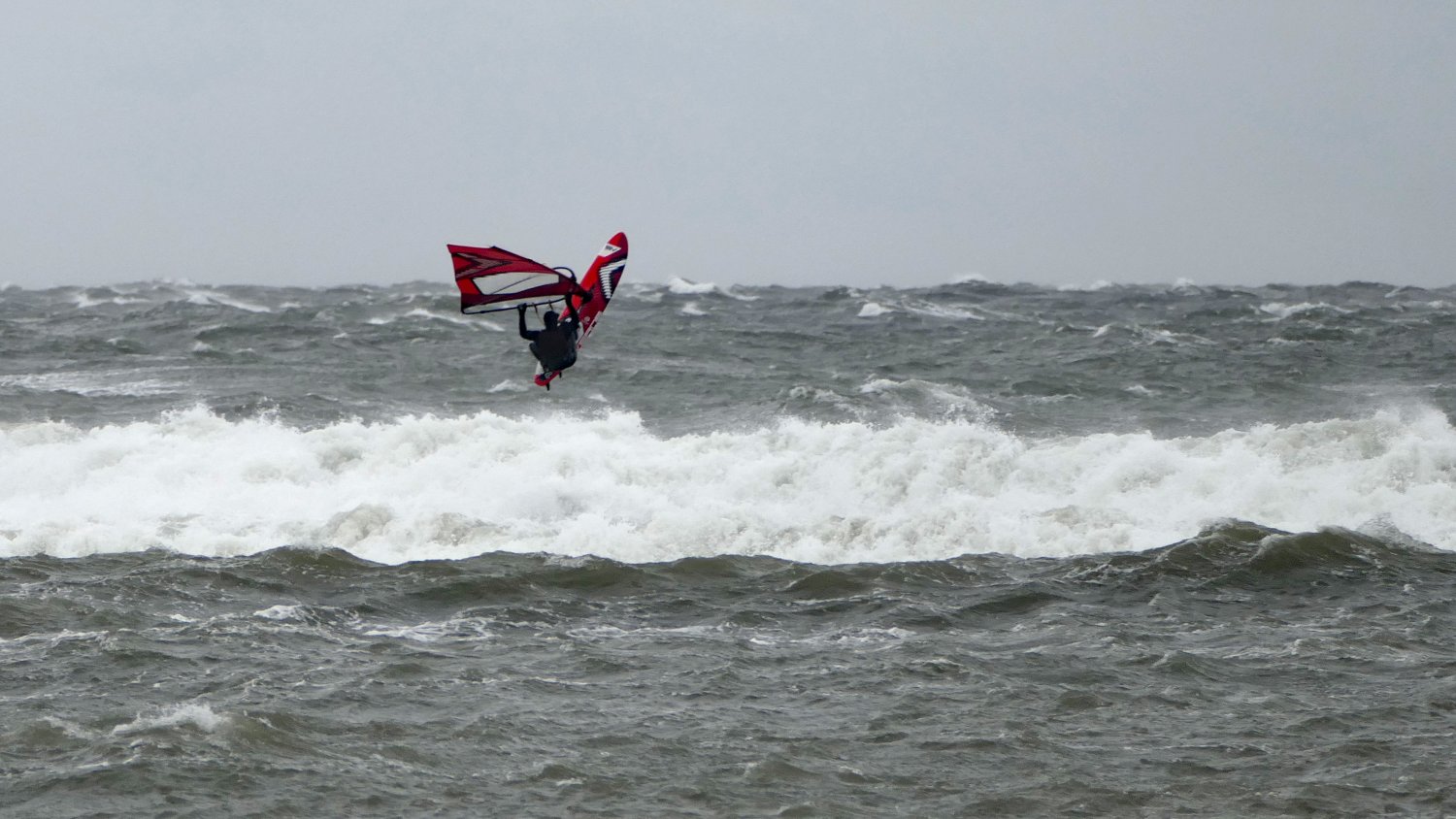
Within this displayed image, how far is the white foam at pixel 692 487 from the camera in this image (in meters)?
16.9

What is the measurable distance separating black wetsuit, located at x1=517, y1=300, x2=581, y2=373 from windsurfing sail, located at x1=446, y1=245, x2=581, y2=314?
1.66ft

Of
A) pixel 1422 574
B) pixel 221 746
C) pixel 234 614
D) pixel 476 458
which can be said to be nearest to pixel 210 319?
pixel 476 458

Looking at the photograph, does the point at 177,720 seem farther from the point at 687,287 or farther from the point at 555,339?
the point at 687,287

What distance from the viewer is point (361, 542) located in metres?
17.0

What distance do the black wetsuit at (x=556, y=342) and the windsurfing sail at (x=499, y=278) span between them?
51 centimetres

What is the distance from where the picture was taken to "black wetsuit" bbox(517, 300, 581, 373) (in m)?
12.3

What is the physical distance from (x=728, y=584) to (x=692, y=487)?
3.94 metres

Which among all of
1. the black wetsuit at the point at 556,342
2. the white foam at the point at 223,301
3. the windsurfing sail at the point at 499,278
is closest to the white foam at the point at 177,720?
the windsurfing sail at the point at 499,278

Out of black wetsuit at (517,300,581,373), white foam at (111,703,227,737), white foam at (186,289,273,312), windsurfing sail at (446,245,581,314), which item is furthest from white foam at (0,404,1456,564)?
white foam at (186,289,273,312)

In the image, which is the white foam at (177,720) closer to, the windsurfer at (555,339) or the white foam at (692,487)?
the windsurfer at (555,339)

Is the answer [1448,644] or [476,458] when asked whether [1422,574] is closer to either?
[1448,644]

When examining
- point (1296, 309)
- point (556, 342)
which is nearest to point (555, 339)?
point (556, 342)

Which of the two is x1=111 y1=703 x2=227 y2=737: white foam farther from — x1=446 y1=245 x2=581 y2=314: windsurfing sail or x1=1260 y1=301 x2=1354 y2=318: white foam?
x1=1260 y1=301 x2=1354 y2=318: white foam

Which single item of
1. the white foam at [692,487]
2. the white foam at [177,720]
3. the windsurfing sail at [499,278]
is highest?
the windsurfing sail at [499,278]
